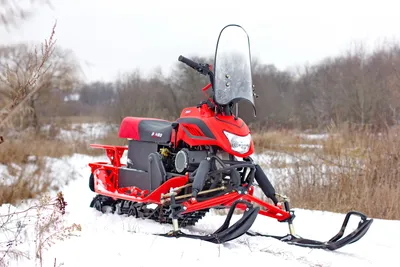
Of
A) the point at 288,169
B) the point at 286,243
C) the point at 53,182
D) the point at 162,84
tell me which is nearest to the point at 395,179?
the point at 288,169

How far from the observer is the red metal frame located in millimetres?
4969

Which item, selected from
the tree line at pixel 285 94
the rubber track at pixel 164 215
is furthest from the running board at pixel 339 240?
the tree line at pixel 285 94

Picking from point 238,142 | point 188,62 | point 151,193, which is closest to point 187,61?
point 188,62

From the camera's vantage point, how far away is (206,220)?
244 inches

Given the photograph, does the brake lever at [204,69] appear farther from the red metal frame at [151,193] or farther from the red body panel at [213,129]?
the red metal frame at [151,193]

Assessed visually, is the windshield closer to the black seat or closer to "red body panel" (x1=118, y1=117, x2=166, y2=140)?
the black seat

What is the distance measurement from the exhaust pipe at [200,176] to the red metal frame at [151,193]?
0.12 meters

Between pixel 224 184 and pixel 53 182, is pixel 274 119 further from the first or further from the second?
pixel 224 184

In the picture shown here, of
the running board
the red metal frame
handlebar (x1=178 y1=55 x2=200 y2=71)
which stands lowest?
the running board

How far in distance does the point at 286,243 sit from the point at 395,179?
417 cm

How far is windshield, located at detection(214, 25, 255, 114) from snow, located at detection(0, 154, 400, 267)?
4.72ft

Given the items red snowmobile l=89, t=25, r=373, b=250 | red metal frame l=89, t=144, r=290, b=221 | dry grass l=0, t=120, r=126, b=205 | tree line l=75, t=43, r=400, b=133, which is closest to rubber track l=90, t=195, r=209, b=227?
red snowmobile l=89, t=25, r=373, b=250

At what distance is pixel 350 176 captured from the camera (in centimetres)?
865

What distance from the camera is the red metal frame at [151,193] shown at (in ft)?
16.3
